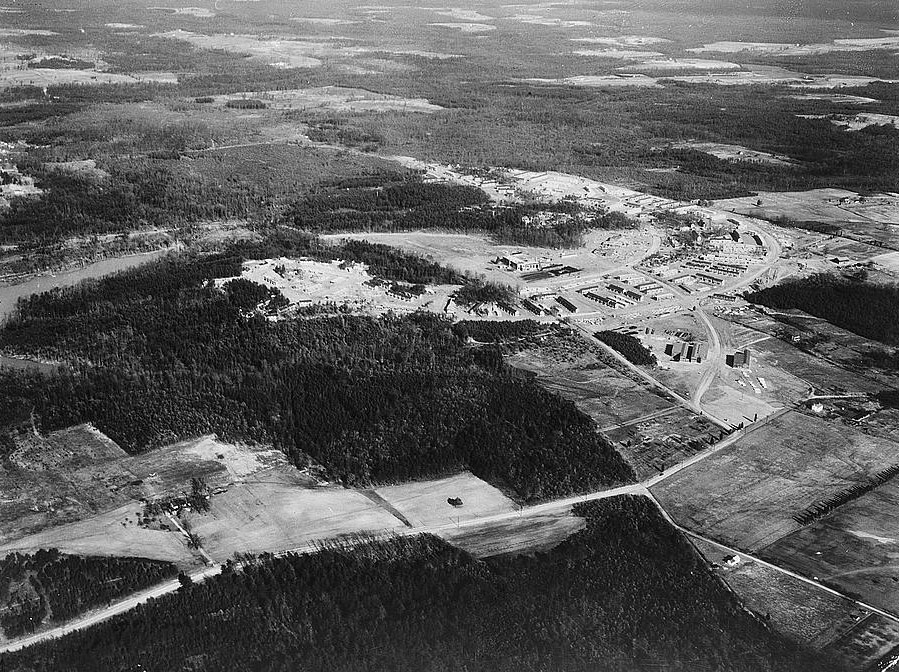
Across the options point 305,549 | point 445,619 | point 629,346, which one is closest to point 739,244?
point 629,346

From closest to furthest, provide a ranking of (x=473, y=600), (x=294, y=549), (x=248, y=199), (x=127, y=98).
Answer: (x=473, y=600) < (x=294, y=549) < (x=248, y=199) < (x=127, y=98)

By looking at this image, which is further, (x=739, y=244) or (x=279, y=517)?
(x=739, y=244)

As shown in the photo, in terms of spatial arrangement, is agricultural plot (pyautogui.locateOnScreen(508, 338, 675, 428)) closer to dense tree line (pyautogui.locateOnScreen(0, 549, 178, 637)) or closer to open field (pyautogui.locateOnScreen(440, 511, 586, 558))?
open field (pyautogui.locateOnScreen(440, 511, 586, 558))

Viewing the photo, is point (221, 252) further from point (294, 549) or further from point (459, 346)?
point (294, 549)

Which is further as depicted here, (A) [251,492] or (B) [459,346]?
(B) [459,346]

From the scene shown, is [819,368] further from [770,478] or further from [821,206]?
[821,206]

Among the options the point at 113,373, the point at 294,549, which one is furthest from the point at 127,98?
the point at 294,549

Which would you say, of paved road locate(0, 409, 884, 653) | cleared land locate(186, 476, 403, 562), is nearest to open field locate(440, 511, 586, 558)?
paved road locate(0, 409, 884, 653)
